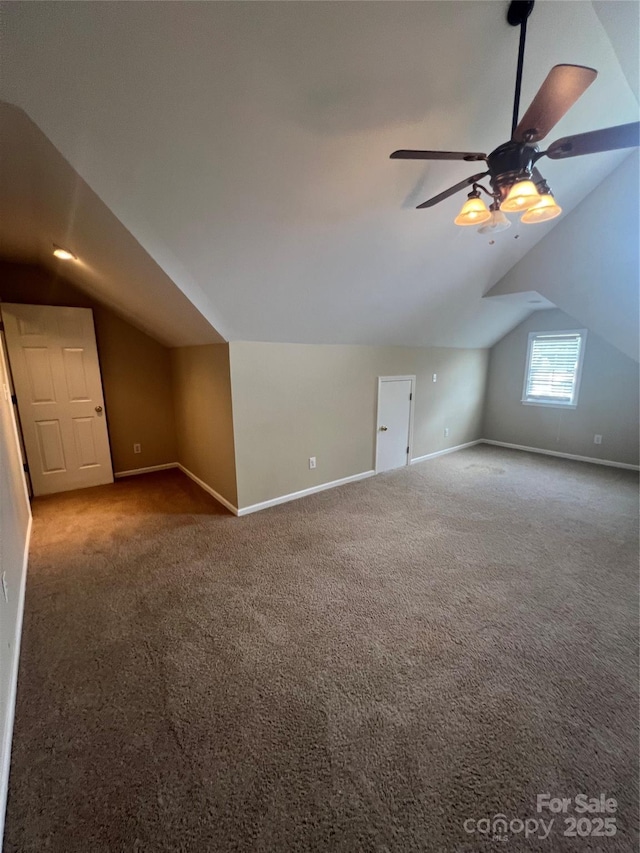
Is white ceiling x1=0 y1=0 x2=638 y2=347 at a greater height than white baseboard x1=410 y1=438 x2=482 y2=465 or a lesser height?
greater

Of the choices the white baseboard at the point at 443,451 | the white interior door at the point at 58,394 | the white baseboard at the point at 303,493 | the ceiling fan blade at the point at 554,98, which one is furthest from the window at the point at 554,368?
the white interior door at the point at 58,394

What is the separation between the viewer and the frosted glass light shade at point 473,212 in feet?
5.81

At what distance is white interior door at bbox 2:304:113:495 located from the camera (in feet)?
11.5

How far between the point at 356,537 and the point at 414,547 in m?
0.48

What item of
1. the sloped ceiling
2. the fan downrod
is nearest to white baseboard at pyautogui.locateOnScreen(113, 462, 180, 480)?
the sloped ceiling

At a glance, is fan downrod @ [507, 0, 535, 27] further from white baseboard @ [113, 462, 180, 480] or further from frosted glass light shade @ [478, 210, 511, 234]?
white baseboard @ [113, 462, 180, 480]

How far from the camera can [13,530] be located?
2129mm

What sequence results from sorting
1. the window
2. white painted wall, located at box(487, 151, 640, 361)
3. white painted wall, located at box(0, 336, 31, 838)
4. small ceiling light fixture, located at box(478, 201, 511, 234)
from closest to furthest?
white painted wall, located at box(0, 336, 31, 838), small ceiling light fixture, located at box(478, 201, 511, 234), white painted wall, located at box(487, 151, 640, 361), the window

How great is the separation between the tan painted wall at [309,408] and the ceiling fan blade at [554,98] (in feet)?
7.41

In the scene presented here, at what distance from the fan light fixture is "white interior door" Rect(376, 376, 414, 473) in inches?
91.4

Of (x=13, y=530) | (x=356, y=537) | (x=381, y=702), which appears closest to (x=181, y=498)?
(x=13, y=530)

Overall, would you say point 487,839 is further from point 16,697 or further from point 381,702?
point 16,697

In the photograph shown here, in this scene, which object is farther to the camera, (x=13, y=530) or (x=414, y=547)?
(x=414, y=547)

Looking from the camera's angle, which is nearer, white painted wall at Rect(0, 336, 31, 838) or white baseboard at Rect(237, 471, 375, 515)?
white painted wall at Rect(0, 336, 31, 838)
